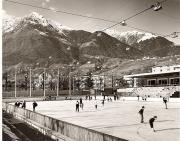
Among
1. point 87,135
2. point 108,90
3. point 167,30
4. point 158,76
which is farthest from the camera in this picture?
point 108,90

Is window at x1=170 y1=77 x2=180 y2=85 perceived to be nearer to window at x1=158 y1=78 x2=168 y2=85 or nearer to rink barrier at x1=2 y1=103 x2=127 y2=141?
window at x1=158 y1=78 x2=168 y2=85

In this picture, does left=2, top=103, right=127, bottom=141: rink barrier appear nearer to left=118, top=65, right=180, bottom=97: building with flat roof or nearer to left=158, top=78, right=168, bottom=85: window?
left=118, top=65, right=180, bottom=97: building with flat roof

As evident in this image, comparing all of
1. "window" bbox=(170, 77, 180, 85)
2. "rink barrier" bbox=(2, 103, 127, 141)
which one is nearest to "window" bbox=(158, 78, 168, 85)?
"window" bbox=(170, 77, 180, 85)

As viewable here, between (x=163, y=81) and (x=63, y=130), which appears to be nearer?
(x=63, y=130)

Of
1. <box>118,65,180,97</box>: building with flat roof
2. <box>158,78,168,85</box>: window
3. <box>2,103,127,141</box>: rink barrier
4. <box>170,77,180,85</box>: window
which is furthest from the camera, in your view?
<box>158,78,168,85</box>: window

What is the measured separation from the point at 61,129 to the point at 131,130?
5.39 m

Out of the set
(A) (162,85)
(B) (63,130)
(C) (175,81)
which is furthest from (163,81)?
(B) (63,130)

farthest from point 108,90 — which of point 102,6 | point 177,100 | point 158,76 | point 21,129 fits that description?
point 102,6

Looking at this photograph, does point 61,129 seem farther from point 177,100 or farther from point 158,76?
point 158,76

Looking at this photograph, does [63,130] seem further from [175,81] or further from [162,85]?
[175,81]

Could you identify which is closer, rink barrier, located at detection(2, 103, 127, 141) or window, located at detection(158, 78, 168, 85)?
rink barrier, located at detection(2, 103, 127, 141)

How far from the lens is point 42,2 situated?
660 inches

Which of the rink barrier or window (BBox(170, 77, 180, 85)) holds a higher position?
window (BBox(170, 77, 180, 85))

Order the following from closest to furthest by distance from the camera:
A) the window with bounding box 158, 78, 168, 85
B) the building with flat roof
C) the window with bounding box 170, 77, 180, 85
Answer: the building with flat roof → the window with bounding box 170, 77, 180, 85 → the window with bounding box 158, 78, 168, 85
